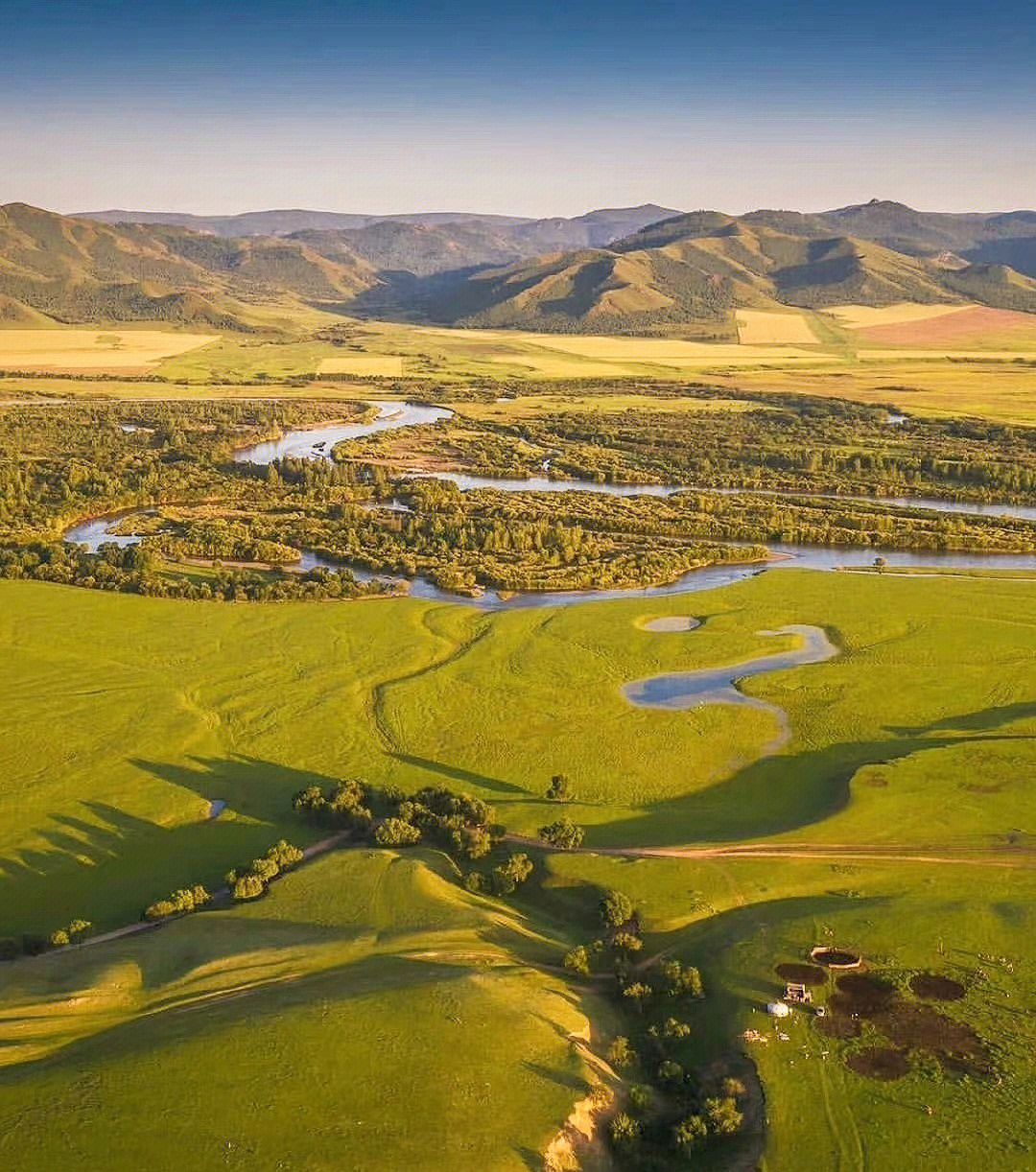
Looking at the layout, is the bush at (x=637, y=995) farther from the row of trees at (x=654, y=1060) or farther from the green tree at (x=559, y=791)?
the green tree at (x=559, y=791)

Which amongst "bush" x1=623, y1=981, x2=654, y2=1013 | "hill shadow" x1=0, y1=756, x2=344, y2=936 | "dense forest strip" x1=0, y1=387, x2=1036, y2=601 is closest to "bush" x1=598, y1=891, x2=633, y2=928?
"bush" x1=623, y1=981, x2=654, y2=1013

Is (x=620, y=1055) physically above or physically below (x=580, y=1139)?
below

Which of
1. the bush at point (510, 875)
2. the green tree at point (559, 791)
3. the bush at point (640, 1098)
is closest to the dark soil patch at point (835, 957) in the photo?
the bush at point (640, 1098)

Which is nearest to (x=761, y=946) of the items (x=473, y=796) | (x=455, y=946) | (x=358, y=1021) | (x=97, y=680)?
(x=455, y=946)

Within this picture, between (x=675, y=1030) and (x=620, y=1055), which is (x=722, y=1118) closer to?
(x=620, y=1055)

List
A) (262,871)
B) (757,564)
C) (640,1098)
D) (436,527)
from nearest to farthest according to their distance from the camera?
(640,1098)
(262,871)
(757,564)
(436,527)

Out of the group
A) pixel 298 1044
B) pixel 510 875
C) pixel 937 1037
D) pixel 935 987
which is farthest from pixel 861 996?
pixel 298 1044

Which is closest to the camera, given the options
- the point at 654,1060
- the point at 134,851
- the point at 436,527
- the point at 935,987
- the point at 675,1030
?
the point at 654,1060
